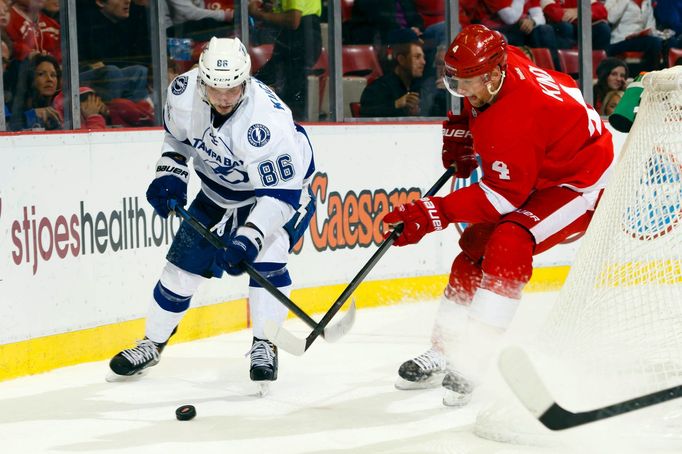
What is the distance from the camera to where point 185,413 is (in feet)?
10.8

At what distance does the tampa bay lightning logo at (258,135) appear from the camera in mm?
3441

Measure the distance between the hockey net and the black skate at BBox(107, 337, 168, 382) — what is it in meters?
1.21

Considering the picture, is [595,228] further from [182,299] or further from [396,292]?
[396,292]

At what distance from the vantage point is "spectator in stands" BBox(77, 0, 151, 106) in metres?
4.43

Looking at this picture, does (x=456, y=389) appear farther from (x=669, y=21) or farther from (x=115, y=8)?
(x=669, y=21)

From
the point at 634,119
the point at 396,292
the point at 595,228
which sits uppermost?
the point at 634,119

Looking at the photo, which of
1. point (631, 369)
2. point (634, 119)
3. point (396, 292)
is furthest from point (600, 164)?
point (396, 292)

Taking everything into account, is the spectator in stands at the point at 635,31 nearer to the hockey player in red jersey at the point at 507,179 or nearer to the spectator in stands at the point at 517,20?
the spectator in stands at the point at 517,20

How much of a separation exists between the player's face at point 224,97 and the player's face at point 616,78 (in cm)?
352

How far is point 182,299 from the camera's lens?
12.5 feet

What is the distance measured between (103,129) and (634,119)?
189 centimetres

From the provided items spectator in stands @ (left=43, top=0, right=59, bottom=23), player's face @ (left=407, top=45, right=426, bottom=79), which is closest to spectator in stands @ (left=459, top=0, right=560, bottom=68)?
player's face @ (left=407, top=45, right=426, bottom=79)

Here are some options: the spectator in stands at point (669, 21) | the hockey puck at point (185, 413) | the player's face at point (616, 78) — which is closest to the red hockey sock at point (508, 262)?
the hockey puck at point (185, 413)

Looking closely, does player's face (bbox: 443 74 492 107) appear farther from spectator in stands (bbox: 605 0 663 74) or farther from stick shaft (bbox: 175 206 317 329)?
spectator in stands (bbox: 605 0 663 74)
